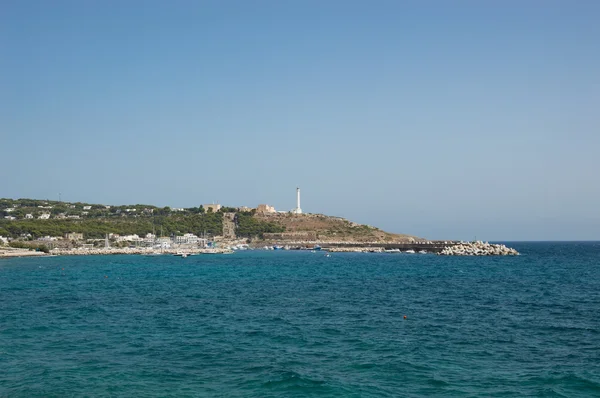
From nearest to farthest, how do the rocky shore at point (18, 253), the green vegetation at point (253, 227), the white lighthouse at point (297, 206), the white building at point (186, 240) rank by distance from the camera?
the rocky shore at point (18, 253), the white building at point (186, 240), the green vegetation at point (253, 227), the white lighthouse at point (297, 206)

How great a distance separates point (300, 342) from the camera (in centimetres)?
1933

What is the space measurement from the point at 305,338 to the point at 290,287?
17925 mm

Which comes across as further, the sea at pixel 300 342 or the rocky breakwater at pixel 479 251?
the rocky breakwater at pixel 479 251

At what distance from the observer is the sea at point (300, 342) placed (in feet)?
46.7

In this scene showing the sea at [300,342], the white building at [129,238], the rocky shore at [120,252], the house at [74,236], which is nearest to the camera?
the sea at [300,342]

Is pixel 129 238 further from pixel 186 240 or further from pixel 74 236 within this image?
pixel 186 240

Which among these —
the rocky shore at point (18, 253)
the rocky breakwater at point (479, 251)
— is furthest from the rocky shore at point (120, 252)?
the rocky breakwater at point (479, 251)

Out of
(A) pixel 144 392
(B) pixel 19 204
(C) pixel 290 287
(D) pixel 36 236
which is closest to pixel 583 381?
(A) pixel 144 392

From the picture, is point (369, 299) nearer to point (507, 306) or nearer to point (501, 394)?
point (507, 306)

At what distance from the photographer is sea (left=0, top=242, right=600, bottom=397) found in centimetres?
1423

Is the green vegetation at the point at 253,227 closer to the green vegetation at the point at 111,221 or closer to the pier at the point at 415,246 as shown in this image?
the green vegetation at the point at 111,221

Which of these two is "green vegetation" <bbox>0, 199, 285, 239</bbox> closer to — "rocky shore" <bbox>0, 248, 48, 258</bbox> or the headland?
the headland

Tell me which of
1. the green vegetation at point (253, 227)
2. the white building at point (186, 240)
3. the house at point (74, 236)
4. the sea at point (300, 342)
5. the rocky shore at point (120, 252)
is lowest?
the sea at point (300, 342)

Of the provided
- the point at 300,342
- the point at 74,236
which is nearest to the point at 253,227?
the point at 74,236
